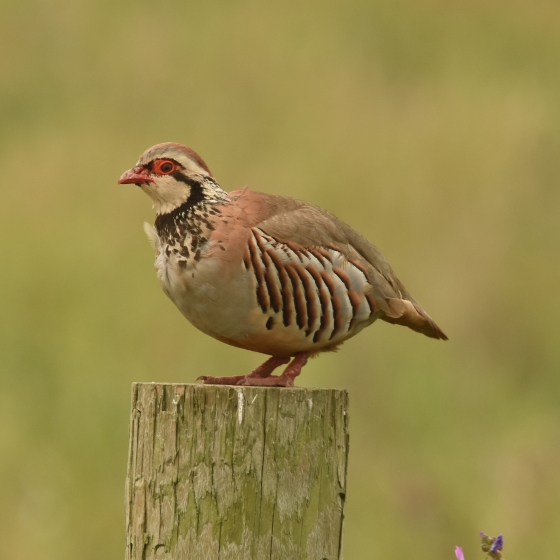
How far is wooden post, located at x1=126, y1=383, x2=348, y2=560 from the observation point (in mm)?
3361

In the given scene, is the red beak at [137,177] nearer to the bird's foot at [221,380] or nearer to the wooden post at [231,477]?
the bird's foot at [221,380]

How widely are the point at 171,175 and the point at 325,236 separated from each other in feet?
1.99

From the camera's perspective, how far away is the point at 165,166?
4359mm

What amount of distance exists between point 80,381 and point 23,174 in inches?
113

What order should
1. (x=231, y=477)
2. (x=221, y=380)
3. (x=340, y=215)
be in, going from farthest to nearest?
Result: (x=340, y=215)
(x=221, y=380)
(x=231, y=477)

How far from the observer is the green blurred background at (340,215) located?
21.1ft

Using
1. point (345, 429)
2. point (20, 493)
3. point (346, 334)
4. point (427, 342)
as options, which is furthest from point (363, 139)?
point (345, 429)

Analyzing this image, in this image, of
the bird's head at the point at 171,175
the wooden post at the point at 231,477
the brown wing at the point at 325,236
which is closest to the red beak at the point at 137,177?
the bird's head at the point at 171,175

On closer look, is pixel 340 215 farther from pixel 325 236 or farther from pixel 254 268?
pixel 254 268

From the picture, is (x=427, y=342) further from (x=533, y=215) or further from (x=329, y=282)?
(x=329, y=282)

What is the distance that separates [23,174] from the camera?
918 cm

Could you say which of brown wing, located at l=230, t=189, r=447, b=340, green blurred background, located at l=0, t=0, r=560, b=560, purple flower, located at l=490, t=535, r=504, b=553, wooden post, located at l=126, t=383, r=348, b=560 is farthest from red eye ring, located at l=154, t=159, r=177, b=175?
green blurred background, located at l=0, t=0, r=560, b=560

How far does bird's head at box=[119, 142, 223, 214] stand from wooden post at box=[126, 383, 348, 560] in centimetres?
106

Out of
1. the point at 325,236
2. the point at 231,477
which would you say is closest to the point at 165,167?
the point at 325,236
